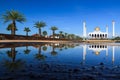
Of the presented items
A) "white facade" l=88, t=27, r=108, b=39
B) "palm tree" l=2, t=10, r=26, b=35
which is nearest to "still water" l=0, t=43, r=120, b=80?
"palm tree" l=2, t=10, r=26, b=35

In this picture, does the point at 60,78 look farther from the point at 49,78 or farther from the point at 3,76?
the point at 3,76

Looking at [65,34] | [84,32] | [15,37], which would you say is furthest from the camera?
[65,34]

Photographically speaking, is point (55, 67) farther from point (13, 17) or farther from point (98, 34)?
point (98, 34)

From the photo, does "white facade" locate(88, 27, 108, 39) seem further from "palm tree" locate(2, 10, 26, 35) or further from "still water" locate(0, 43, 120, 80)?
"still water" locate(0, 43, 120, 80)

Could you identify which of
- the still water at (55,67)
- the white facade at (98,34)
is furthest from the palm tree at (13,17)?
the white facade at (98,34)

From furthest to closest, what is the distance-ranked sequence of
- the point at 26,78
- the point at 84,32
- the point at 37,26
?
1. the point at 84,32
2. the point at 37,26
3. the point at 26,78

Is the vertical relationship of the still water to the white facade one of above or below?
below

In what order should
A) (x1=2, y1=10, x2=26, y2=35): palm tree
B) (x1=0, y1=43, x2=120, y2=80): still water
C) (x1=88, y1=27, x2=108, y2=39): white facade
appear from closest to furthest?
(x1=0, y1=43, x2=120, y2=80): still water
(x1=2, y1=10, x2=26, y2=35): palm tree
(x1=88, y1=27, x2=108, y2=39): white facade

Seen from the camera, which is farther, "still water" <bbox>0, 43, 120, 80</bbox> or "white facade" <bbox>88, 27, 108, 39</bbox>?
"white facade" <bbox>88, 27, 108, 39</bbox>

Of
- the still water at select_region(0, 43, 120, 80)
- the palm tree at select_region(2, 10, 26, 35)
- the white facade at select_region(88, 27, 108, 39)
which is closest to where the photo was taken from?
the still water at select_region(0, 43, 120, 80)

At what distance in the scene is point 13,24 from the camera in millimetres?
59875

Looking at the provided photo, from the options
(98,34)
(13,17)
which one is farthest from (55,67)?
(98,34)

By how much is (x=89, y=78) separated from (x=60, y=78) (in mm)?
1016

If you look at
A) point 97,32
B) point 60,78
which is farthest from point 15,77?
point 97,32
